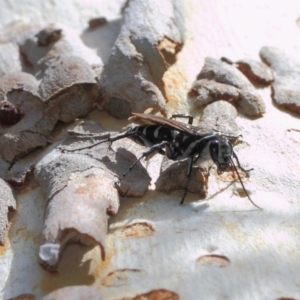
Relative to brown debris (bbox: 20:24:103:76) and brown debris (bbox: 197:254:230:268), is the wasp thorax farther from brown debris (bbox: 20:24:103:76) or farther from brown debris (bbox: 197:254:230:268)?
brown debris (bbox: 20:24:103:76)

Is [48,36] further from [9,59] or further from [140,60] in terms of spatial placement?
[140,60]

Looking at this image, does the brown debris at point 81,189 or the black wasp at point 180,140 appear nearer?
the brown debris at point 81,189

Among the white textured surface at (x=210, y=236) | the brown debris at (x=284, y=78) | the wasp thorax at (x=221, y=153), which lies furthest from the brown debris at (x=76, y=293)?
the brown debris at (x=284, y=78)

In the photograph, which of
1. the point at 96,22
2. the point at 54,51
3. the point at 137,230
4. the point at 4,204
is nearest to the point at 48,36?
the point at 54,51

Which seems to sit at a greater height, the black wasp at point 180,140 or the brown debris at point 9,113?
the black wasp at point 180,140

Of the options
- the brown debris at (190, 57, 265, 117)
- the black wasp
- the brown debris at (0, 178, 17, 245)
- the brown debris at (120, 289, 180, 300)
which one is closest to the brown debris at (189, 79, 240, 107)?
the brown debris at (190, 57, 265, 117)

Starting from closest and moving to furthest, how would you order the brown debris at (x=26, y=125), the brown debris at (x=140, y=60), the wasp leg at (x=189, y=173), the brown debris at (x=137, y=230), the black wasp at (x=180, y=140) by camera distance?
the brown debris at (x=137, y=230) < the wasp leg at (x=189, y=173) < the black wasp at (x=180, y=140) < the brown debris at (x=26, y=125) < the brown debris at (x=140, y=60)

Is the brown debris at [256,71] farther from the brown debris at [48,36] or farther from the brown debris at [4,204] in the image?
the brown debris at [4,204]
